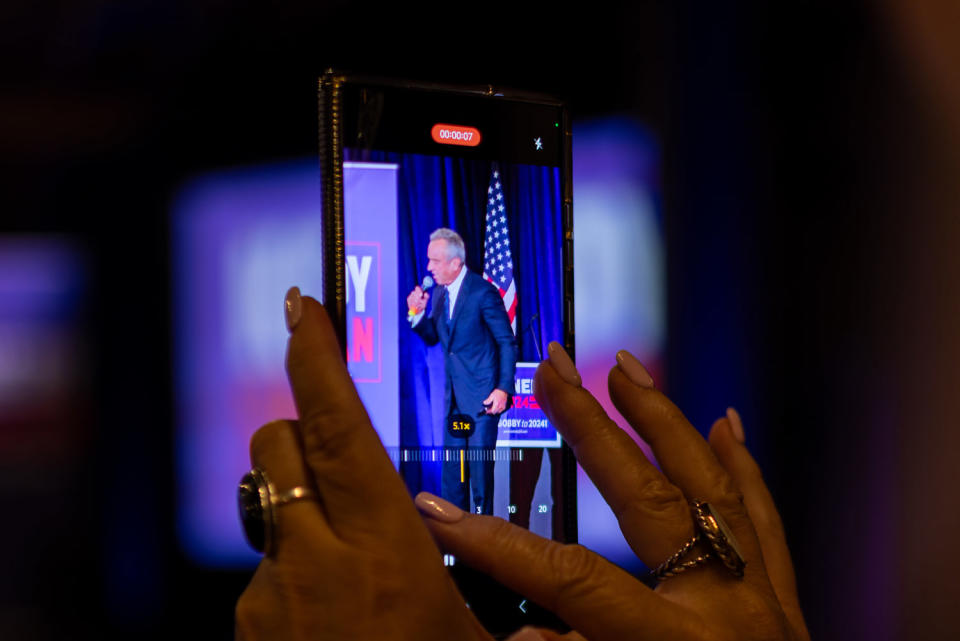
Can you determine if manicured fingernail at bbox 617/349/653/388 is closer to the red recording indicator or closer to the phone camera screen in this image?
the phone camera screen

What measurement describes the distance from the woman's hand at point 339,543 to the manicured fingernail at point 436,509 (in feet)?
0.19

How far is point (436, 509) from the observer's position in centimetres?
39

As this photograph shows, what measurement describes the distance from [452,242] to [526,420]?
0.16 metres

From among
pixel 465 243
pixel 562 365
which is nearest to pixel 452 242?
pixel 465 243

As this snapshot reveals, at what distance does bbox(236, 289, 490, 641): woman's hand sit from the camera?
0.31 m

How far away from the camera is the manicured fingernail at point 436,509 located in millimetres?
391

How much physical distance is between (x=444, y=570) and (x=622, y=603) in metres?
0.12

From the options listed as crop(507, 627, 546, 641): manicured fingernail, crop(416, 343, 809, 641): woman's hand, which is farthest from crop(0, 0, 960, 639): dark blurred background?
crop(507, 627, 546, 641): manicured fingernail

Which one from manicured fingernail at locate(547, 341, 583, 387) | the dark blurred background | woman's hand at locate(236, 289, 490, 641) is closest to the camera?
→ woman's hand at locate(236, 289, 490, 641)

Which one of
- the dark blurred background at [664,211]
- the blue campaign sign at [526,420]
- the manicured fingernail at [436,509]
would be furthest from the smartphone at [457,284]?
the dark blurred background at [664,211]

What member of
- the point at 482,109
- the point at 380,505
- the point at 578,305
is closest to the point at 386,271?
the point at 482,109

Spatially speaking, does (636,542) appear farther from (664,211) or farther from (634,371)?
(664,211)

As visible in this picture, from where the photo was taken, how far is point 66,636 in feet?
3.17

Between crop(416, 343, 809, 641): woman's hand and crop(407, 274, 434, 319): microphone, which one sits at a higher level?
crop(407, 274, 434, 319): microphone
